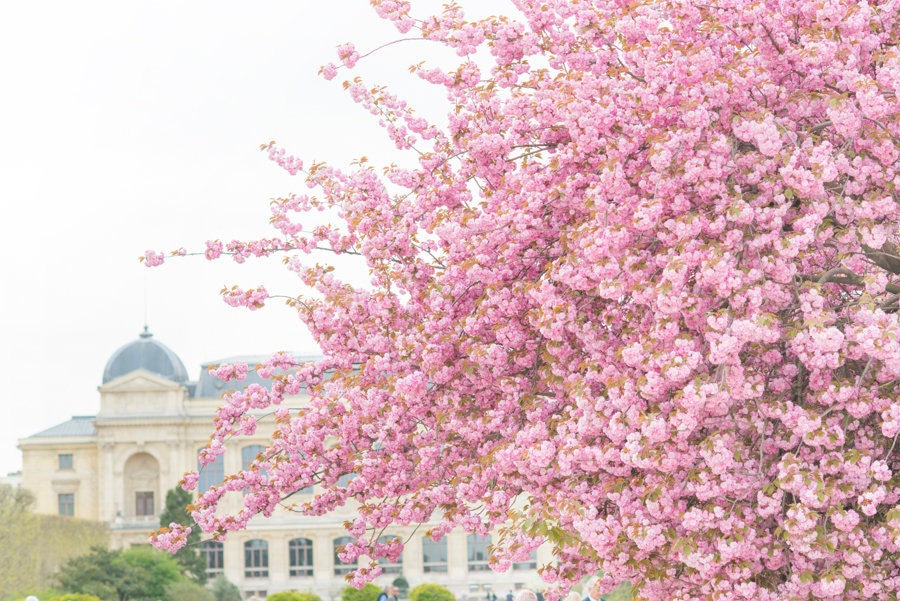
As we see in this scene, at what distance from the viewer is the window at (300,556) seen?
247 feet

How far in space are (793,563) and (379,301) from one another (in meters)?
3.76

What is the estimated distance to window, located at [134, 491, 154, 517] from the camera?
3044 inches

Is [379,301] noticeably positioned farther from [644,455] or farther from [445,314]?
[644,455]

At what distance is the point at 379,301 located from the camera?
437 inches

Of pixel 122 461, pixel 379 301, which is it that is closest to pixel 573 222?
pixel 379 301

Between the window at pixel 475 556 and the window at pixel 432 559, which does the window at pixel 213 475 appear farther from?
the window at pixel 475 556

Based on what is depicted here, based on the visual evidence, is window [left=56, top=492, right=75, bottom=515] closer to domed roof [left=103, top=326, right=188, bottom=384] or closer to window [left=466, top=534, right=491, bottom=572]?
domed roof [left=103, top=326, right=188, bottom=384]

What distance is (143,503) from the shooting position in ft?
255

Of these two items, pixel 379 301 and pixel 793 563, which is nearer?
pixel 793 563

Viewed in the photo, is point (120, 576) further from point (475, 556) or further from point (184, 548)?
point (475, 556)

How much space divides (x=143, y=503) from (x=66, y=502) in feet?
17.5

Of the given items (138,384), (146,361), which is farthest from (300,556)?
(146,361)

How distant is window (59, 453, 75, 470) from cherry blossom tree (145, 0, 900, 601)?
238ft

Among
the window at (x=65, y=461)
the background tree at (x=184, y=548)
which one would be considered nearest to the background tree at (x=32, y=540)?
the background tree at (x=184, y=548)
